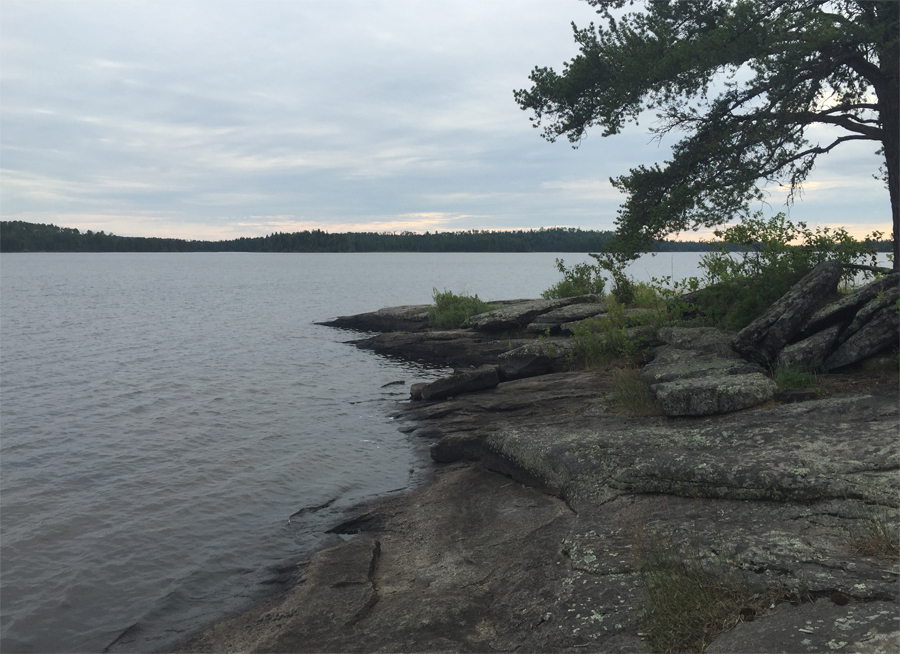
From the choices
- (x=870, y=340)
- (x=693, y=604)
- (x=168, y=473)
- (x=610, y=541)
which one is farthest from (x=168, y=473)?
(x=870, y=340)

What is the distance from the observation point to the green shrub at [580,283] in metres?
28.2

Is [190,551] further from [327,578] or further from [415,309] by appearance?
[415,309]

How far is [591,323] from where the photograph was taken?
19.0m

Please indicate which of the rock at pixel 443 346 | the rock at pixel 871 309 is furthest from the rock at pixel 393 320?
the rock at pixel 871 309

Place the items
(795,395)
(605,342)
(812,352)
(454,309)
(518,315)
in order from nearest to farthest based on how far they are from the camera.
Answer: (795,395)
(812,352)
(605,342)
(518,315)
(454,309)

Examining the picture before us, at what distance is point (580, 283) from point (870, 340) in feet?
63.2

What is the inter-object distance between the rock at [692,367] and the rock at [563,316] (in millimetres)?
9297

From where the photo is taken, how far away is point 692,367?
12.0 meters

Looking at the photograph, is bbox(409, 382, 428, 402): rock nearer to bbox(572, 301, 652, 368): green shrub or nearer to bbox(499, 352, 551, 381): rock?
bbox(499, 352, 551, 381): rock

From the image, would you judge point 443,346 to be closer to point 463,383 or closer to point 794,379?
point 463,383

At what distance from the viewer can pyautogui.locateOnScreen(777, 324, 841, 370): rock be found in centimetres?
1062

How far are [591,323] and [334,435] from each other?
8.57 m

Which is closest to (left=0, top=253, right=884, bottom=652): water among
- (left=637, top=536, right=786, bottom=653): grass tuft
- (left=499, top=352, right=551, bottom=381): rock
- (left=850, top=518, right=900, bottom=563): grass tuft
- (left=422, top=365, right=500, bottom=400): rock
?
(left=422, top=365, right=500, bottom=400): rock

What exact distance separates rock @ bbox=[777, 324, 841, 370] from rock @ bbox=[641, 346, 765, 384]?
54cm
